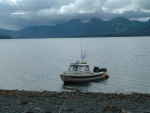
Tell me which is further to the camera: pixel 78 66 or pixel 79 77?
pixel 78 66

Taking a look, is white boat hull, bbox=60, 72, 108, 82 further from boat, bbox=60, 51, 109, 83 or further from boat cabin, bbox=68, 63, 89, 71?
boat cabin, bbox=68, 63, 89, 71

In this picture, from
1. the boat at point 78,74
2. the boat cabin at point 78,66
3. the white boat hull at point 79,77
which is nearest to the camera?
the white boat hull at point 79,77

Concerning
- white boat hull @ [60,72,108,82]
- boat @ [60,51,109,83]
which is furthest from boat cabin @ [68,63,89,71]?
white boat hull @ [60,72,108,82]

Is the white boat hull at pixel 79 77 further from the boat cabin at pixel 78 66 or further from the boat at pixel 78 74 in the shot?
the boat cabin at pixel 78 66

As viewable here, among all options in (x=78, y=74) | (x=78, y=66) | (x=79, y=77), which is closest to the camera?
(x=79, y=77)

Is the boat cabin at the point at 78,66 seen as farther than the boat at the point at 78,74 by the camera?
Yes

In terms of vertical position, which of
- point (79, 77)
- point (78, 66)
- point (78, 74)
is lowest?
point (79, 77)

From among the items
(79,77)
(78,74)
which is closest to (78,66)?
(78,74)

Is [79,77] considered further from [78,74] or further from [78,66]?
[78,66]

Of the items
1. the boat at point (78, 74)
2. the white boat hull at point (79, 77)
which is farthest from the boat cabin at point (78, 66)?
the white boat hull at point (79, 77)

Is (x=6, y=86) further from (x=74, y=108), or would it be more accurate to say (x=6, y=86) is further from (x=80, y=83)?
(x=74, y=108)

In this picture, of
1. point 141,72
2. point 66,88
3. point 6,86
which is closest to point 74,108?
point 66,88

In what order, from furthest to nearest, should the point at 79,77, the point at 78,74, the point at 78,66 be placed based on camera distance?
1. the point at 78,66
2. the point at 78,74
3. the point at 79,77

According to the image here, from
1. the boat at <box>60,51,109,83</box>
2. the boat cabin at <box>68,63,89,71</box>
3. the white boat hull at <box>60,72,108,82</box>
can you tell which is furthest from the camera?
the boat cabin at <box>68,63,89,71</box>
